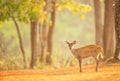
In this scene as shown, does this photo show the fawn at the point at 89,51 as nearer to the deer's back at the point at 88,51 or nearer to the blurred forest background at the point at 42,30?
the deer's back at the point at 88,51

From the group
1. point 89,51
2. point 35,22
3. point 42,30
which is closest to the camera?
point 89,51

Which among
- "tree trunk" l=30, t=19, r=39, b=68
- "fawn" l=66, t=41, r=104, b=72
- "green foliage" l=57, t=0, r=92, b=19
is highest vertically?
"fawn" l=66, t=41, r=104, b=72

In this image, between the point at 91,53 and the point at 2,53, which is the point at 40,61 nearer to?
A: the point at 2,53

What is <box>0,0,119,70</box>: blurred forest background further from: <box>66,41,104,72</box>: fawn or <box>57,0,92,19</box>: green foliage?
<box>66,41,104,72</box>: fawn

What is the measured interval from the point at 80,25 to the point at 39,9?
1620 inches

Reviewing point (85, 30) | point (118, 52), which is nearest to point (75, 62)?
point (118, 52)

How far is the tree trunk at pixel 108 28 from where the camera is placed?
2561 centimetres

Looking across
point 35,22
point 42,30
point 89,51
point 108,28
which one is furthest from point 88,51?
point 42,30

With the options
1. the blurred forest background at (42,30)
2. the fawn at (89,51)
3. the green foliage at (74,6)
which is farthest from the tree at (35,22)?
the fawn at (89,51)

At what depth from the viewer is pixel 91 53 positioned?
21.0 metres

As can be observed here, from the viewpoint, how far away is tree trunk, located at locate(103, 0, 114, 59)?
25.6 metres

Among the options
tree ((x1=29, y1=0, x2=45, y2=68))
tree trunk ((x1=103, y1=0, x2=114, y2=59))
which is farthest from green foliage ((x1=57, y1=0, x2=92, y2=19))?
tree trunk ((x1=103, y1=0, x2=114, y2=59))

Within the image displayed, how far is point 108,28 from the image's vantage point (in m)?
25.6

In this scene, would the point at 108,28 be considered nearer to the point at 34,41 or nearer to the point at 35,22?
the point at 35,22
